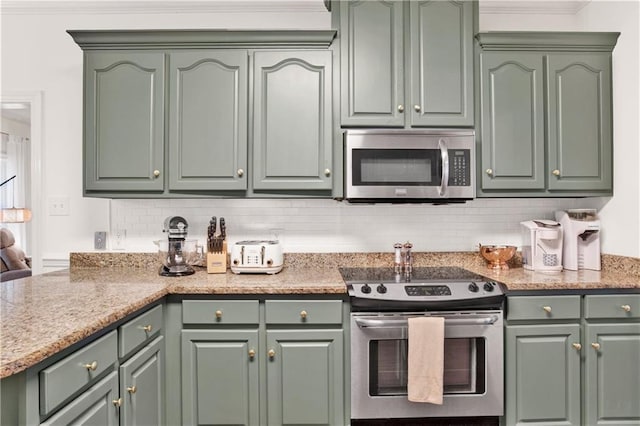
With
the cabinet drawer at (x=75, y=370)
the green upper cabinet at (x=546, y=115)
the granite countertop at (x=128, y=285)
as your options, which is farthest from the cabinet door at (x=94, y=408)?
the green upper cabinet at (x=546, y=115)

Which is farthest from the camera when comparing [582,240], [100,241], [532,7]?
[532,7]

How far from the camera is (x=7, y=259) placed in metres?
4.55

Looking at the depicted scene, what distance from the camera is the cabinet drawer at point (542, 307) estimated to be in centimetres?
200

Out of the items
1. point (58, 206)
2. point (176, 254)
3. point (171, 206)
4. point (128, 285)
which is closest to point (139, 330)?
point (128, 285)

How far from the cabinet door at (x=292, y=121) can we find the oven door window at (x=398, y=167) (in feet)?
0.67

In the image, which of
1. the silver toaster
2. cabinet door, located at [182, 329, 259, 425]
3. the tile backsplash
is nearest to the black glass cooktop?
the tile backsplash

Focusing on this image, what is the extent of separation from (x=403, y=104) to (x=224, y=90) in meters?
1.08

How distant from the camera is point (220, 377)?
1947 mm

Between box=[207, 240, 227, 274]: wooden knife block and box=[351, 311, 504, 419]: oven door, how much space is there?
0.87 m

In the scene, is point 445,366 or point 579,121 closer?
point 445,366

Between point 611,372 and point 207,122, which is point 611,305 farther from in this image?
point 207,122

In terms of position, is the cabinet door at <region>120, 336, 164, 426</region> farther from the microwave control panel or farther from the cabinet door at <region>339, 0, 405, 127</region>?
the microwave control panel

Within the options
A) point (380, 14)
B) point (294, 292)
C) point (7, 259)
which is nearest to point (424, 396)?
point (294, 292)

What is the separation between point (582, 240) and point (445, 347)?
4.00 feet
